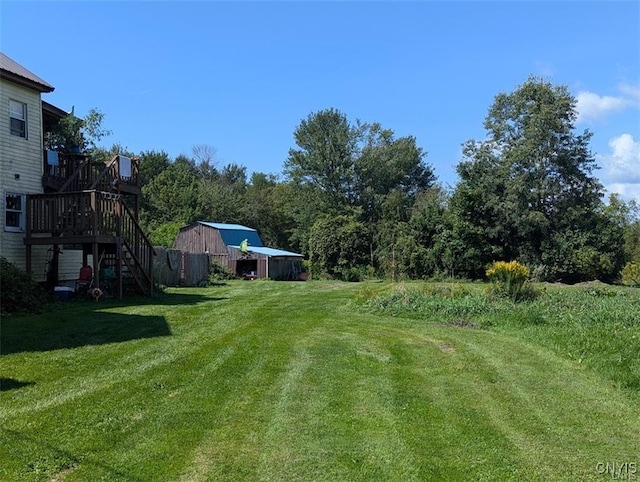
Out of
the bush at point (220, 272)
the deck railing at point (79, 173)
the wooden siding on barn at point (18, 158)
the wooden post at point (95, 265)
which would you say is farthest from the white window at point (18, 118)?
the bush at point (220, 272)

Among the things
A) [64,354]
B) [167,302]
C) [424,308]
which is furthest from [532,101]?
[64,354]

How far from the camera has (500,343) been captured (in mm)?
8719

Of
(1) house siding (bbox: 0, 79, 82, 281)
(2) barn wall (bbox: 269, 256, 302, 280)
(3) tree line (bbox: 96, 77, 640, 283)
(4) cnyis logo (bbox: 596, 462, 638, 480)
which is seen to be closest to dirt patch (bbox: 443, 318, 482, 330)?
(4) cnyis logo (bbox: 596, 462, 638, 480)

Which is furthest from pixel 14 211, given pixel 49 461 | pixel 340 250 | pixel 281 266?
pixel 340 250

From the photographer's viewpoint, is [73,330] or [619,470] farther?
[73,330]

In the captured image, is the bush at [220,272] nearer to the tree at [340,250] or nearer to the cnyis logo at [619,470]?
the tree at [340,250]

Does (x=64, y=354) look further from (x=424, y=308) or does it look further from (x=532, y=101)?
(x=532, y=101)

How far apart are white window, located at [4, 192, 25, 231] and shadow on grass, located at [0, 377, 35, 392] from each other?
32.4 ft

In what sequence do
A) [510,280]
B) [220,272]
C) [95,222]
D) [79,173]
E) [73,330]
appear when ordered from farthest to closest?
1. [220,272]
2. [79,173]
3. [95,222]
4. [510,280]
5. [73,330]

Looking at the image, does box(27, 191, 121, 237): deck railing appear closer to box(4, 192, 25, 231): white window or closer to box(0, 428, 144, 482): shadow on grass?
box(4, 192, 25, 231): white window

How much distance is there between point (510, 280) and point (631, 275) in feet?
68.7

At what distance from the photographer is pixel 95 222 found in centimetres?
1337

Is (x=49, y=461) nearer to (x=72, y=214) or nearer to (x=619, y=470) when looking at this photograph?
(x=619, y=470)

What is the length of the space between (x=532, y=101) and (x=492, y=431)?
3453cm
